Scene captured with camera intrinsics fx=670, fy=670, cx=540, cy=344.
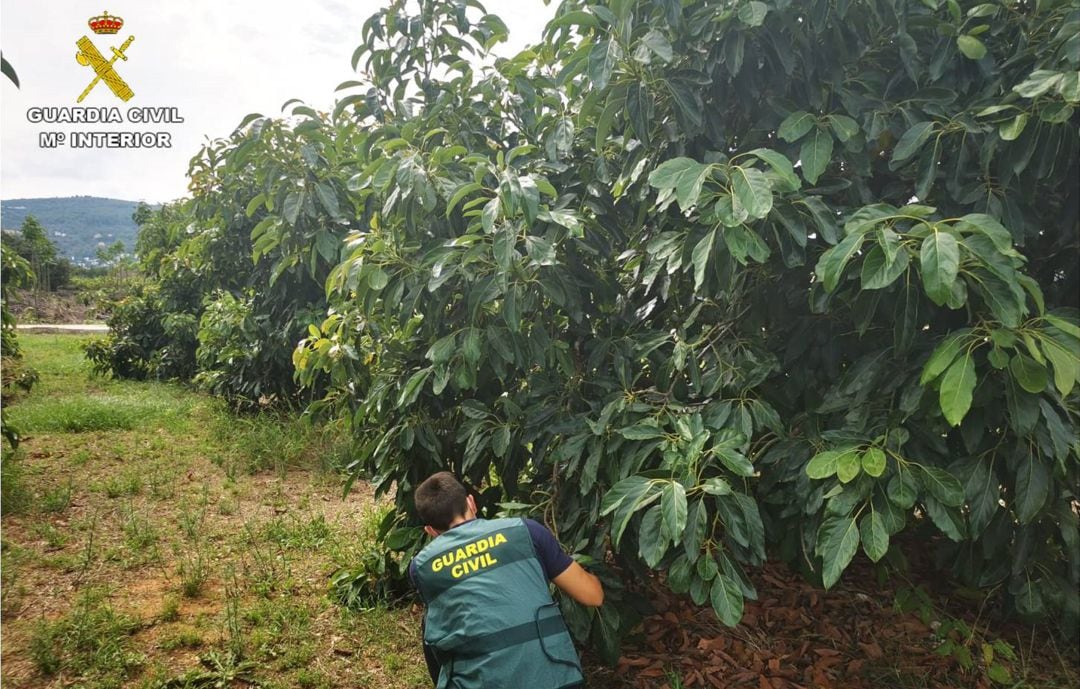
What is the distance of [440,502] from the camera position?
202cm

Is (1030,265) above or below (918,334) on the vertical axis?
above

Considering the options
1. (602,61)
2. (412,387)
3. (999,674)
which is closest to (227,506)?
(412,387)

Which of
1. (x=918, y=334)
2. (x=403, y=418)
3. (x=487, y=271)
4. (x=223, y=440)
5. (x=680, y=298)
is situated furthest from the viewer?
(x=223, y=440)

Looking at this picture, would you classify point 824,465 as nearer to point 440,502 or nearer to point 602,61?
point 440,502

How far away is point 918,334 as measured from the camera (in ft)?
6.46

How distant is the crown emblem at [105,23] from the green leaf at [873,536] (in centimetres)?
549

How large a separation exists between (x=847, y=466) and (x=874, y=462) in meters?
0.06

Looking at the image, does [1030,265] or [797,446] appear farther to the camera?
[1030,265]

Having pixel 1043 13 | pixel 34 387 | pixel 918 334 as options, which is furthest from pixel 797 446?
pixel 34 387

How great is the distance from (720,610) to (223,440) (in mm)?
5085

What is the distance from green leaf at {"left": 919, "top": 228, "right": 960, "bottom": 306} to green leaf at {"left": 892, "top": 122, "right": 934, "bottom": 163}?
56cm

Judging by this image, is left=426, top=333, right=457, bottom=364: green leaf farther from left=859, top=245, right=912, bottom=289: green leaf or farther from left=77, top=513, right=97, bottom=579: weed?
left=77, top=513, right=97, bottom=579: weed

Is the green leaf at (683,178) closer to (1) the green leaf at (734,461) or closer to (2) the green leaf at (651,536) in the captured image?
(1) the green leaf at (734,461)

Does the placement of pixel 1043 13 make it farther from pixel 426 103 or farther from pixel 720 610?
pixel 426 103
